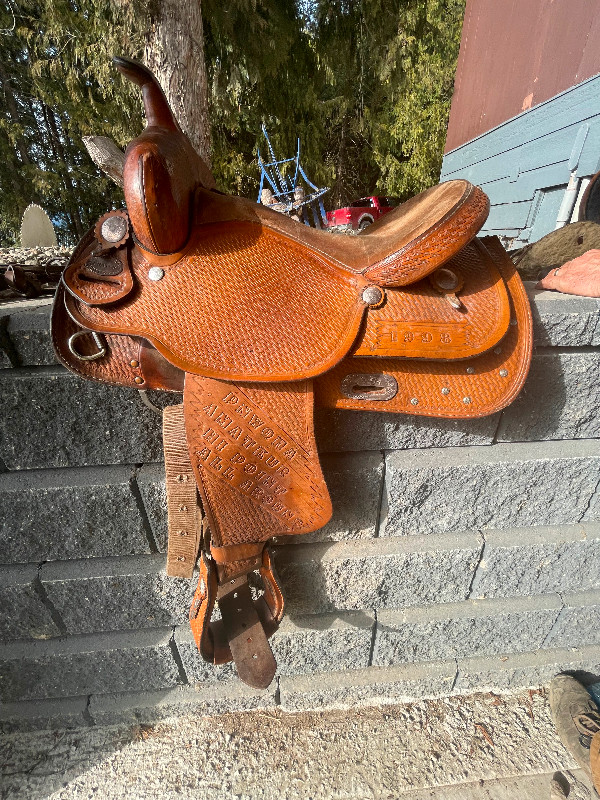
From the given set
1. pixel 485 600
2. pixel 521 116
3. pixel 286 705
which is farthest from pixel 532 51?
pixel 286 705

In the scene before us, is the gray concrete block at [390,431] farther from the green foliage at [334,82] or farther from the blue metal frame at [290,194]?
the green foliage at [334,82]

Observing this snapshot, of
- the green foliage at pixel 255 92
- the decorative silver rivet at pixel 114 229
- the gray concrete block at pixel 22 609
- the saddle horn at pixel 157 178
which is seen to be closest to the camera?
the saddle horn at pixel 157 178

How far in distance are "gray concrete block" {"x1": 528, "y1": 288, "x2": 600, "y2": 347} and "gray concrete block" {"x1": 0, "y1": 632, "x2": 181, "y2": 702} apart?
1.55m

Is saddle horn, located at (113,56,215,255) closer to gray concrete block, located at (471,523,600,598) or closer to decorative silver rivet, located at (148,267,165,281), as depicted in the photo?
decorative silver rivet, located at (148,267,165,281)

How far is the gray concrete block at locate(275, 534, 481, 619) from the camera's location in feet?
4.27

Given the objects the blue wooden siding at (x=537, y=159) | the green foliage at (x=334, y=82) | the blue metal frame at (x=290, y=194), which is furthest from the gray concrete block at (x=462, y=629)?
the green foliage at (x=334, y=82)

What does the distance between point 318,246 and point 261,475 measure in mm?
567

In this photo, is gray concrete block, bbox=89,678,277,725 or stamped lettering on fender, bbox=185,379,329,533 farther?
gray concrete block, bbox=89,678,277,725

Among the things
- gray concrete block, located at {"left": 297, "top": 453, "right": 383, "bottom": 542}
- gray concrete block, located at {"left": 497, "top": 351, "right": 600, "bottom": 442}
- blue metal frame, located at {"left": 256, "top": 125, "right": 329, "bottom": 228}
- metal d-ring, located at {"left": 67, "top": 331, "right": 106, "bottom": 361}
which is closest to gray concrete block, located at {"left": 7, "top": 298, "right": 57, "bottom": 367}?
metal d-ring, located at {"left": 67, "top": 331, "right": 106, "bottom": 361}

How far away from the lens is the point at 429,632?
1.49 m

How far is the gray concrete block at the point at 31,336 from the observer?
100 cm

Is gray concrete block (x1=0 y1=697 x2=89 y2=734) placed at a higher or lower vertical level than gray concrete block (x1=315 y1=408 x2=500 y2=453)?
lower

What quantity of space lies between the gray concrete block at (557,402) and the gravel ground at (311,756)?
1132 mm

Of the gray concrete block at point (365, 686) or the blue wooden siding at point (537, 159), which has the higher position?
the blue wooden siding at point (537, 159)
